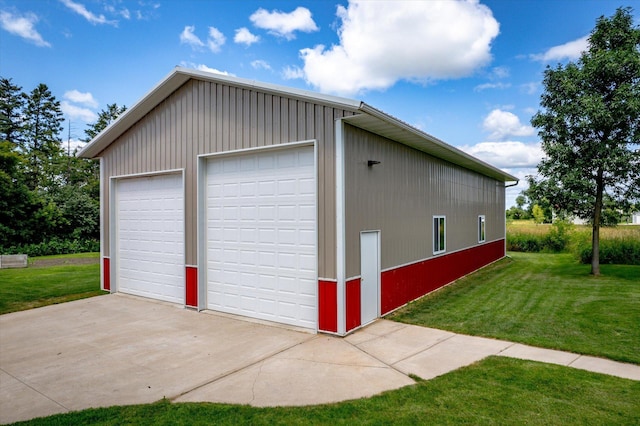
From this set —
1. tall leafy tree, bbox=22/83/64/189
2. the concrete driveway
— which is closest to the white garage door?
the concrete driveway

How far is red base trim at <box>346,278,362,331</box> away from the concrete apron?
7.5 inches

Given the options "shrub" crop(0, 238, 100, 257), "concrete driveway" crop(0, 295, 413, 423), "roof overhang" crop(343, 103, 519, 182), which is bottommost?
"concrete driveway" crop(0, 295, 413, 423)

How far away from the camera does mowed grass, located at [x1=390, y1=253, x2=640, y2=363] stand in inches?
228

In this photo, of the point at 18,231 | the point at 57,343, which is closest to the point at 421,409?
the point at 57,343

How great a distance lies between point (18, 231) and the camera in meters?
19.3

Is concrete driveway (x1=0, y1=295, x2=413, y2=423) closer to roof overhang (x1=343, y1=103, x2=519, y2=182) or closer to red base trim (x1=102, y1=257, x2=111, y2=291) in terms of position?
red base trim (x1=102, y1=257, x2=111, y2=291)

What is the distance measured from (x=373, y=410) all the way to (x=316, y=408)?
569 mm

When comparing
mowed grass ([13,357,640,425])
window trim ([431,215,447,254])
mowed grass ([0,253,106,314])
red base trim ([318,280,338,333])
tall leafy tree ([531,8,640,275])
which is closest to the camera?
mowed grass ([13,357,640,425])

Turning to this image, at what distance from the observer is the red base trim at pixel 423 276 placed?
7.68 m

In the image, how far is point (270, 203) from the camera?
709cm

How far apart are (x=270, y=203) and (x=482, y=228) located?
1062 centimetres

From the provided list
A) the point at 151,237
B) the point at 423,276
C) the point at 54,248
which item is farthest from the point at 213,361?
the point at 54,248

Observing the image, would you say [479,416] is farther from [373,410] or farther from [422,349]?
[422,349]

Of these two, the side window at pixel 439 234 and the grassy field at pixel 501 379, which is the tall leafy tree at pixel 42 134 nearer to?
the grassy field at pixel 501 379
